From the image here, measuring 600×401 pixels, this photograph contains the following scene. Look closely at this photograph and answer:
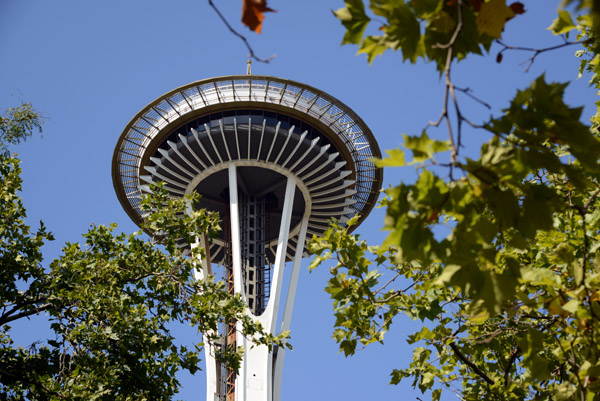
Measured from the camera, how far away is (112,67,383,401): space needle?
33.2 meters

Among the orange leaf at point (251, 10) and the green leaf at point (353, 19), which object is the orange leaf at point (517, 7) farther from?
the orange leaf at point (251, 10)

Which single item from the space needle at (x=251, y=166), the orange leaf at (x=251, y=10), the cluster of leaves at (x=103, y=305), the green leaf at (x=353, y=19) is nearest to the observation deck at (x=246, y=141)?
the space needle at (x=251, y=166)

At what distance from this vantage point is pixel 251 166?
37.6 m

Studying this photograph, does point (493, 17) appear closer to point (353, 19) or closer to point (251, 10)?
point (353, 19)

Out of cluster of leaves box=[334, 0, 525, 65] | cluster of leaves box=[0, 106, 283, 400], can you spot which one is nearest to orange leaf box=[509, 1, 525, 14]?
cluster of leaves box=[334, 0, 525, 65]

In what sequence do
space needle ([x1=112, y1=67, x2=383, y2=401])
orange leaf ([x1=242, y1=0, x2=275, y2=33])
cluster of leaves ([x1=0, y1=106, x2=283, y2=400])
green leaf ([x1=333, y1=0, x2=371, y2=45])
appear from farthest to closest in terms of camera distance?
1. space needle ([x1=112, y1=67, x2=383, y2=401])
2. cluster of leaves ([x1=0, y1=106, x2=283, y2=400])
3. green leaf ([x1=333, y1=0, x2=371, y2=45])
4. orange leaf ([x1=242, y1=0, x2=275, y2=33])

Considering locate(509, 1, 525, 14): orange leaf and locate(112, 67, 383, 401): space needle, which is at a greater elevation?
locate(112, 67, 383, 401): space needle

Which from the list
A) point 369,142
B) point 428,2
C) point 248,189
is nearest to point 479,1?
point 428,2

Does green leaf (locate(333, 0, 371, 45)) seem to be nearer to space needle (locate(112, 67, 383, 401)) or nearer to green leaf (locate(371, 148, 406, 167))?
green leaf (locate(371, 148, 406, 167))

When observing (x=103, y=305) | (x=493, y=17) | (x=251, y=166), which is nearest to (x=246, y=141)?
(x=251, y=166)

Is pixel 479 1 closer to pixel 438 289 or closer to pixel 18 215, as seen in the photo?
pixel 438 289

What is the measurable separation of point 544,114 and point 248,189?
3697 cm

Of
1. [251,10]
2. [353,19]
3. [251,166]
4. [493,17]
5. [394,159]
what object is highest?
[251,166]

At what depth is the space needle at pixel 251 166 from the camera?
1309 inches
